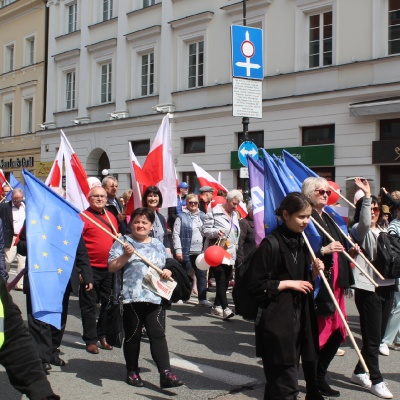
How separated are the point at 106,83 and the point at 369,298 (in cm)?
2228

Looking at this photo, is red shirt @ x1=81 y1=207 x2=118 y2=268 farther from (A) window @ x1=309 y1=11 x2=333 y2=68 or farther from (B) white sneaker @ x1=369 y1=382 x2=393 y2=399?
(A) window @ x1=309 y1=11 x2=333 y2=68

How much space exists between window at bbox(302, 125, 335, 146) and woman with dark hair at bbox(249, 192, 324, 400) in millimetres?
14484

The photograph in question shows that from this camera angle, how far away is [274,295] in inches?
162

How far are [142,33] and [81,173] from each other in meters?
16.8

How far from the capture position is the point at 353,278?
5445mm

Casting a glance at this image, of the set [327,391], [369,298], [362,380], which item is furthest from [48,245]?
[362,380]

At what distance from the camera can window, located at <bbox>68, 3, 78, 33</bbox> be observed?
2800 centimetres

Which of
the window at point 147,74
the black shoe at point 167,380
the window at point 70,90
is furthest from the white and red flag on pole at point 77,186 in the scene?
the window at point 70,90

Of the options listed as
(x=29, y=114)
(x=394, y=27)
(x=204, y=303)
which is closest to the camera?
(x=204, y=303)

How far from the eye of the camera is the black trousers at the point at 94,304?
6707 millimetres

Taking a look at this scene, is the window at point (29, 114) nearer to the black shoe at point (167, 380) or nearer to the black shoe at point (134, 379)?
the black shoe at point (134, 379)

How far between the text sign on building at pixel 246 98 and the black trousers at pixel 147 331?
346 inches

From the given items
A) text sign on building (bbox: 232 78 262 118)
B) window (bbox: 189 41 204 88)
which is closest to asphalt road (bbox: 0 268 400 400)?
text sign on building (bbox: 232 78 262 118)

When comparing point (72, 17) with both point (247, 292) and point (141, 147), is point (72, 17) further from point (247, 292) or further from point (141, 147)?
point (247, 292)
